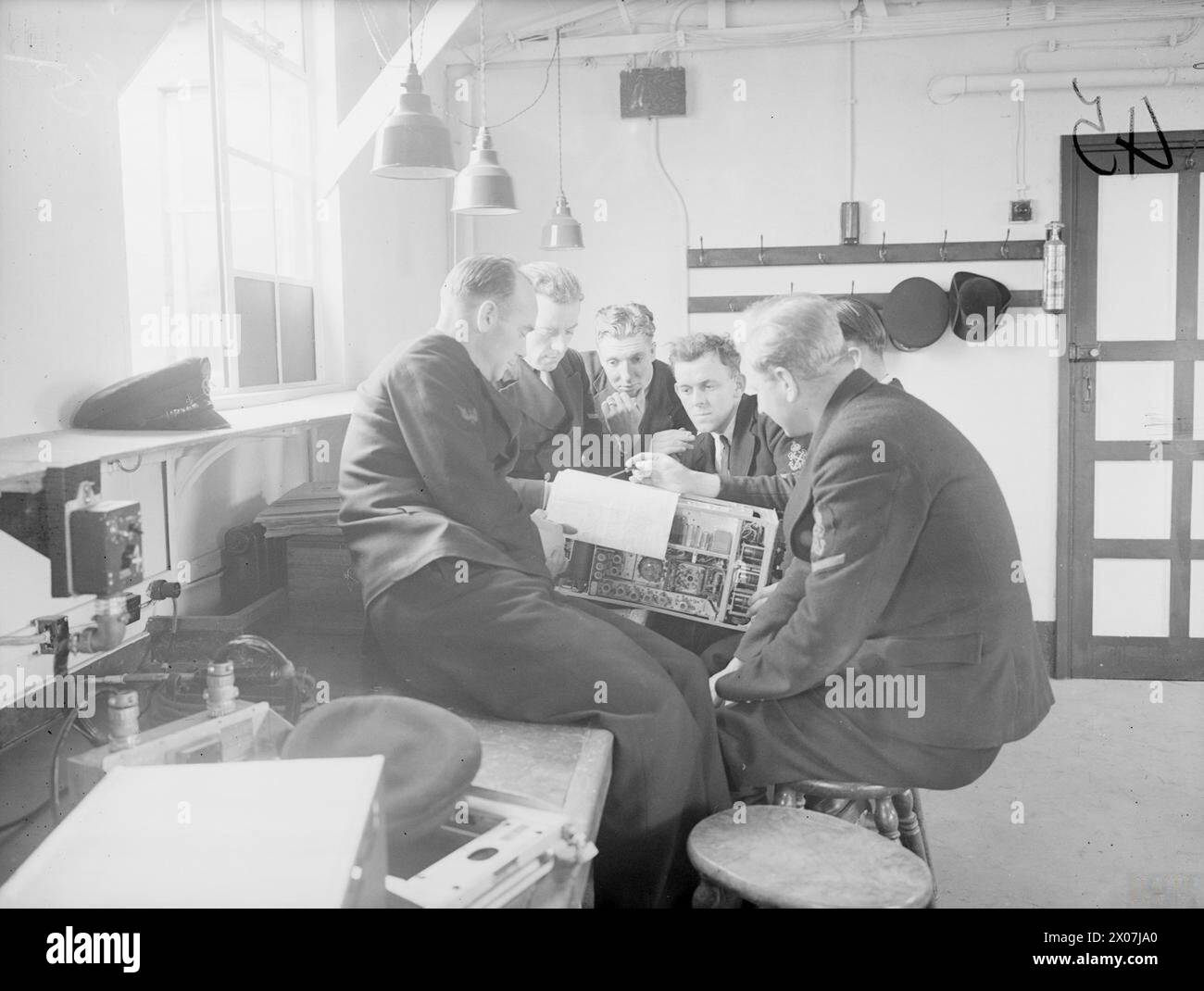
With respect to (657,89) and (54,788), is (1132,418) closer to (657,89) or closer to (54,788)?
(657,89)

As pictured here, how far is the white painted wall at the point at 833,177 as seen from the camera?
5.50m

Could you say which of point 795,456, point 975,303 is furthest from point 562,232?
point 975,303

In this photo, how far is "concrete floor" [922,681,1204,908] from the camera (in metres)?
3.37

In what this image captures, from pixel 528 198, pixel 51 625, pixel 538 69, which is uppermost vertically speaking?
pixel 538 69

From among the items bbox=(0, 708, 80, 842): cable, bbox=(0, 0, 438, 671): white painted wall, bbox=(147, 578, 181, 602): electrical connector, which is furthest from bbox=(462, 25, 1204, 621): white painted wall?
bbox=(0, 708, 80, 842): cable

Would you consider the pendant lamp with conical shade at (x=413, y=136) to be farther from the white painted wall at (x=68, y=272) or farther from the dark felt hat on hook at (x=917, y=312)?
the dark felt hat on hook at (x=917, y=312)

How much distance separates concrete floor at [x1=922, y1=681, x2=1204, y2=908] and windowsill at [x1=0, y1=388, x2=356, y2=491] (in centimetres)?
242

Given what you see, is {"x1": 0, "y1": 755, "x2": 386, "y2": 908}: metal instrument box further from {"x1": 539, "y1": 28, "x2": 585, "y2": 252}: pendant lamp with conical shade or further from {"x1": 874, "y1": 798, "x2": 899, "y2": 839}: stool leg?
{"x1": 539, "y1": 28, "x2": 585, "y2": 252}: pendant lamp with conical shade

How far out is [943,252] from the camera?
5555mm

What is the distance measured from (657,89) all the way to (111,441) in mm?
4139

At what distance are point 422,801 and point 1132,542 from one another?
16.9 feet

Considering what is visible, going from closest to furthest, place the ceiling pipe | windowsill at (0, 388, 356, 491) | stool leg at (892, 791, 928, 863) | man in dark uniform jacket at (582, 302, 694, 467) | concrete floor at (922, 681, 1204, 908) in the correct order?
windowsill at (0, 388, 356, 491) < stool leg at (892, 791, 928, 863) < concrete floor at (922, 681, 1204, 908) < man in dark uniform jacket at (582, 302, 694, 467) < the ceiling pipe

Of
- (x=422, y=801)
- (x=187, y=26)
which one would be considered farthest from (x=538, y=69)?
(x=422, y=801)

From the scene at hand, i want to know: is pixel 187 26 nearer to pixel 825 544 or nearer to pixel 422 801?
pixel 825 544
